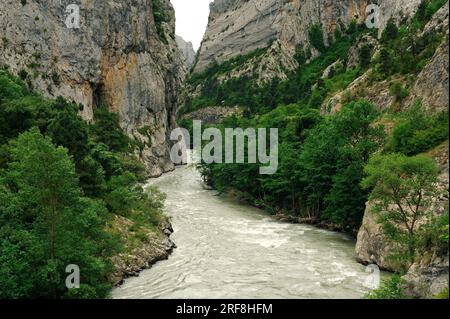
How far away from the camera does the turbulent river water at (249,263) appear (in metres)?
24.9

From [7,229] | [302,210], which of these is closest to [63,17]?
[302,210]

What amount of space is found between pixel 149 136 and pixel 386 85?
162 ft

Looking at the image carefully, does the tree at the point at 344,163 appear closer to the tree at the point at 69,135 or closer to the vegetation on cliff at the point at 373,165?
the vegetation on cliff at the point at 373,165

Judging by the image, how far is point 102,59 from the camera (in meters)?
78.7

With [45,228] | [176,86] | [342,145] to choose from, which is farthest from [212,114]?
[45,228]

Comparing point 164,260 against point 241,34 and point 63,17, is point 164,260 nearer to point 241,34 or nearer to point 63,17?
point 63,17

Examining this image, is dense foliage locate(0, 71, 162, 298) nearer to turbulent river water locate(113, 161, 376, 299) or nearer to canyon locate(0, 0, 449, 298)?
turbulent river water locate(113, 161, 376, 299)

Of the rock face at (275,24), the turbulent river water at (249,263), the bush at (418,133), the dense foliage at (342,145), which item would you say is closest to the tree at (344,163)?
the dense foliage at (342,145)

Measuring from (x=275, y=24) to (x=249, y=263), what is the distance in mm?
140902

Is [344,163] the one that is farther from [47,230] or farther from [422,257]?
[47,230]

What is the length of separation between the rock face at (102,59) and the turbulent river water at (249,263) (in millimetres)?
32825
